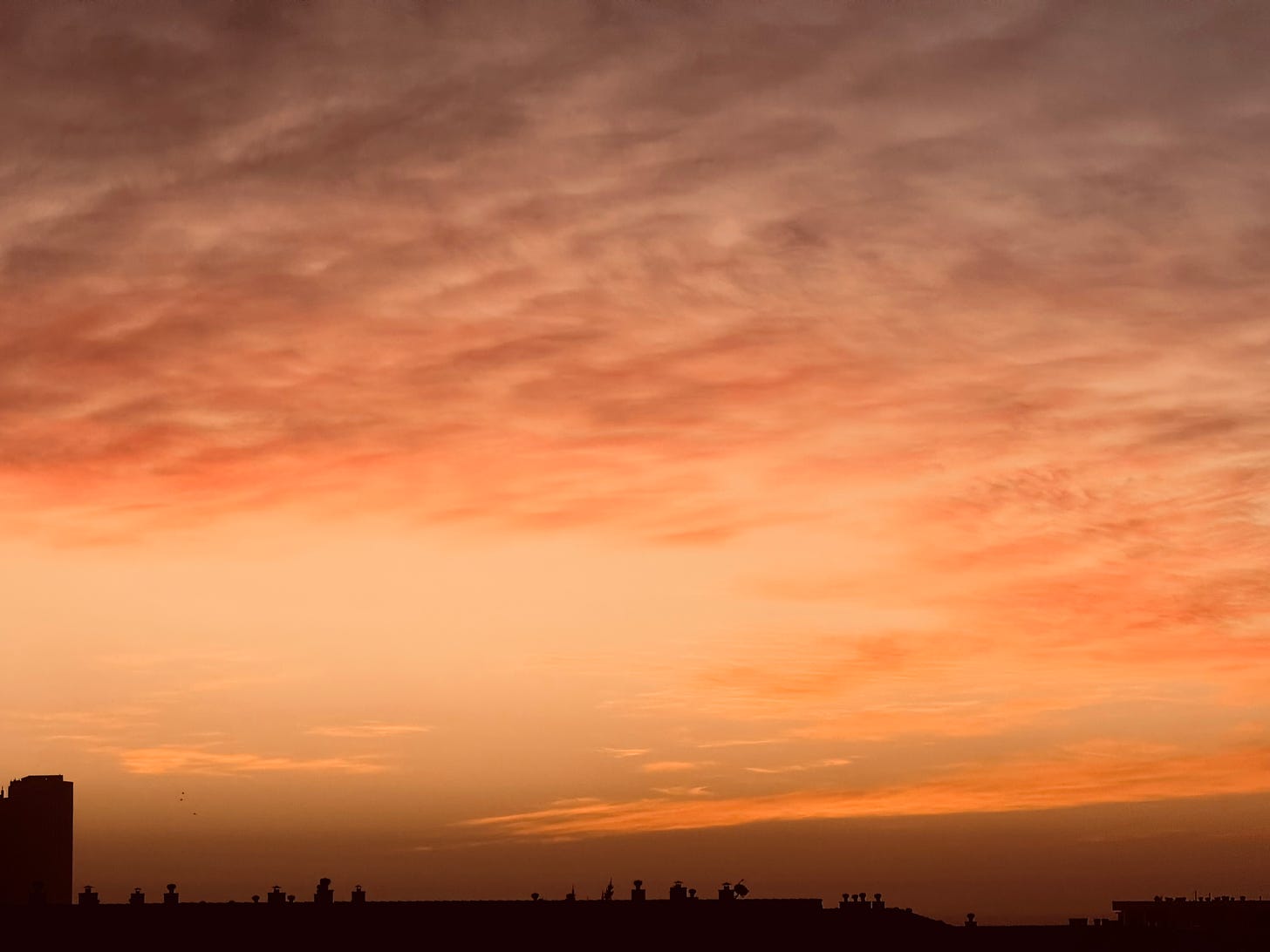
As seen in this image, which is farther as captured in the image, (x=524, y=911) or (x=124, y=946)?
(x=524, y=911)

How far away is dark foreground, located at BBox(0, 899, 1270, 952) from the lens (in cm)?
9556

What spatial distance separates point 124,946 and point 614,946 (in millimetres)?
27145

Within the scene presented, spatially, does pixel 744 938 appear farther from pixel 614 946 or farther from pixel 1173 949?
pixel 1173 949

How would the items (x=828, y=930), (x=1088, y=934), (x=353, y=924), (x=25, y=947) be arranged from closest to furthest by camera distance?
(x=25, y=947)
(x=353, y=924)
(x=828, y=930)
(x=1088, y=934)

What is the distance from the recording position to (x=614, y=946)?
103 metres

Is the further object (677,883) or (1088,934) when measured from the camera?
(1088,934)

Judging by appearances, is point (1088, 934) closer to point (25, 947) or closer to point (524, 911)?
point (524, 911)

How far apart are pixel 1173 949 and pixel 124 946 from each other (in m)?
86.3

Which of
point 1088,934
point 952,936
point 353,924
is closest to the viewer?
point 353,924

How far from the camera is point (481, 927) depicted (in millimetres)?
102250

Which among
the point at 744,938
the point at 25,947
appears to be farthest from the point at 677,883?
the point at 25,947

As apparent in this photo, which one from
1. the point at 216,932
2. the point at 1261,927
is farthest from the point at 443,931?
the point at 1261,927

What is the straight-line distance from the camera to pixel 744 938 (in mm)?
106188

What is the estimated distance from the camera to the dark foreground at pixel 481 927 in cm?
9556
